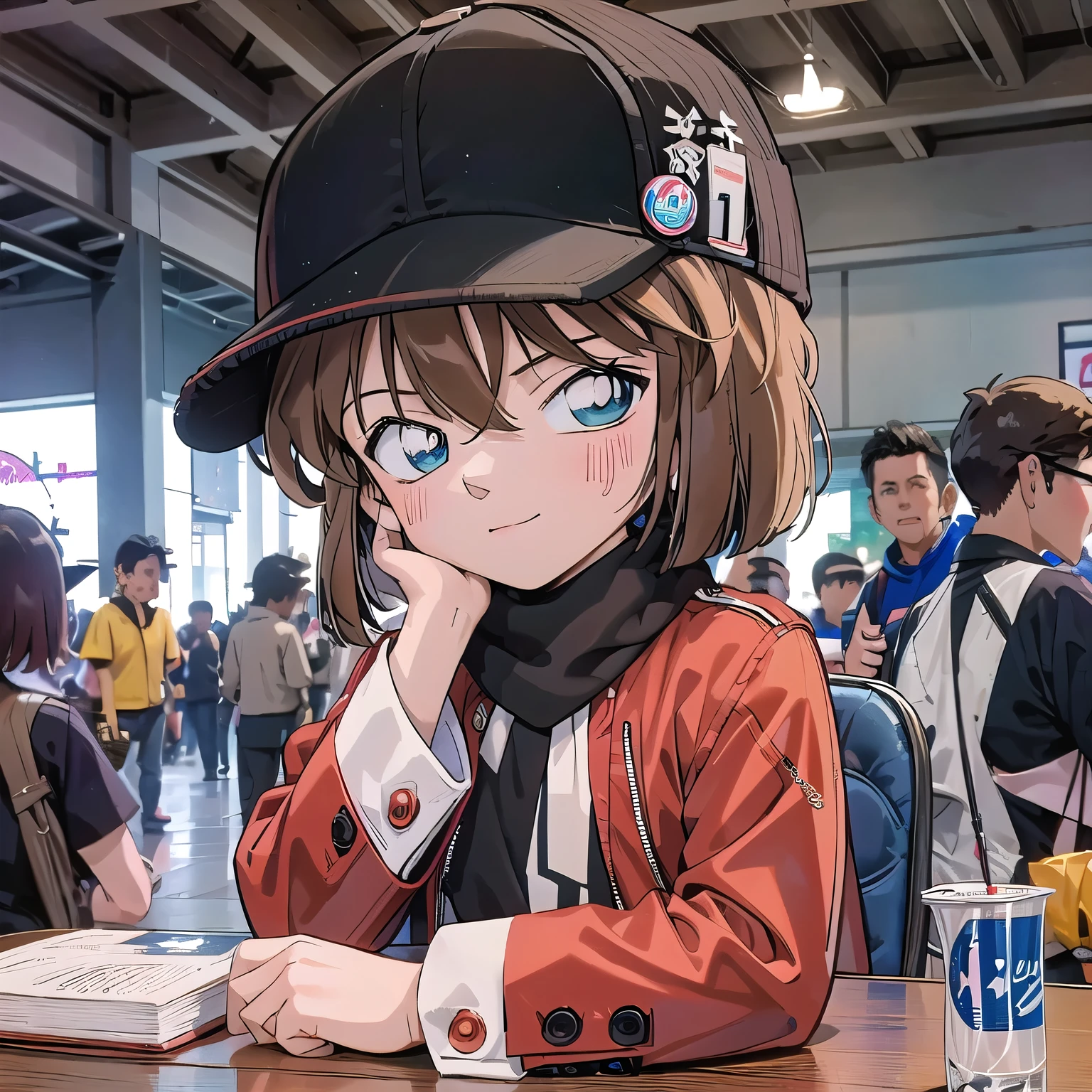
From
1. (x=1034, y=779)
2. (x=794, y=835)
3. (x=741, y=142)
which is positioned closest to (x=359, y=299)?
(x=741, y=142)

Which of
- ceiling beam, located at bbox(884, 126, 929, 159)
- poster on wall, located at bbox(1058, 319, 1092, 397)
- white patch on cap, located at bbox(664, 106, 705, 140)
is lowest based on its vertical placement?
white patch on cap, located at bbox(664, 106, 705, 140)

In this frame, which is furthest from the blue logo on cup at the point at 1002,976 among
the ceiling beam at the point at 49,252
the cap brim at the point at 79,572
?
the ceiling beam at the point at 49,252

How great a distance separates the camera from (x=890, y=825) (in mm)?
1331

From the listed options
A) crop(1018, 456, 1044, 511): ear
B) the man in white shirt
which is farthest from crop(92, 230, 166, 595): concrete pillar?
crop(1018, 456, 1044, 511): ear

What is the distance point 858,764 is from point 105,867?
1.40 m

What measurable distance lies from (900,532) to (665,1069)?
2.08 metres

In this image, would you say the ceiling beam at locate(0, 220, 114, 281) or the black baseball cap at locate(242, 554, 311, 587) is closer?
the black baseball cap at locate(242, 554, 311, 587)

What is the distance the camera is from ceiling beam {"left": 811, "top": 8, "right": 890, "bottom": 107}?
3379 mm

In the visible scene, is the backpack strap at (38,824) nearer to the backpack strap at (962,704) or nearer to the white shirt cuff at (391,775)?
the white shirt cuff at (391,775)

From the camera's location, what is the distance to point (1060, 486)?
2.26 metres

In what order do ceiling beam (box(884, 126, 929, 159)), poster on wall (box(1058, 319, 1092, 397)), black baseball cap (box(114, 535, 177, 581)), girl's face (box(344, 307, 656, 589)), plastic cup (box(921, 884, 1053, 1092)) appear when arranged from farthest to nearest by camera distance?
black baseball cap (box(114, 535, 177, 581))
poster on wall (box(1058, 319, 1092, 397))
ceiling beam (box(884, 126, 929, 159))
girl's face (box(344, 307, 656, 589))
plastic cup (box(921, 884, 1053, 1092))

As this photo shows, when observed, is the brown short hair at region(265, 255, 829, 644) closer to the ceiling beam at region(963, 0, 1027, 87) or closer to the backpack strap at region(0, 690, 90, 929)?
the backpack strap at region(0, 690, 90, 929)

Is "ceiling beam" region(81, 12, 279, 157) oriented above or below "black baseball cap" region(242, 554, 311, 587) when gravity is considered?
above

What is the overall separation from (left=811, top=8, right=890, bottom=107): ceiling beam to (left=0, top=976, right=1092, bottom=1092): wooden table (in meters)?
2.93
